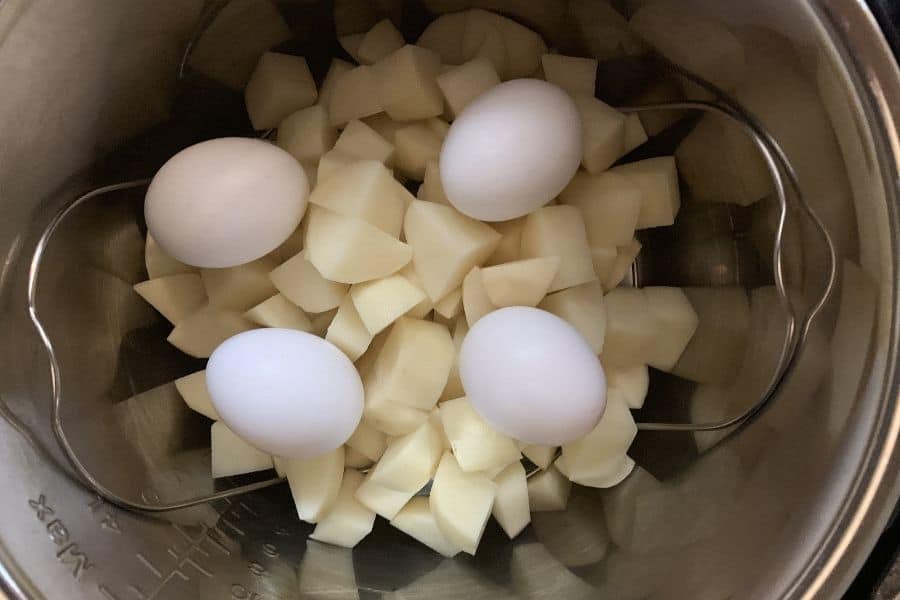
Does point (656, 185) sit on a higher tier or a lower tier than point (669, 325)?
higher

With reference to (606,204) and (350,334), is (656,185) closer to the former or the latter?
(606,204)

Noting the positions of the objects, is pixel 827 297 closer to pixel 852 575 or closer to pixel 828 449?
pixel 828 449

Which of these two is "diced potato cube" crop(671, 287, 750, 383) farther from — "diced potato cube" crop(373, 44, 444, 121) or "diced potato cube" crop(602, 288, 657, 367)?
"diced potato cube" crop(373, 44, 444, 121)

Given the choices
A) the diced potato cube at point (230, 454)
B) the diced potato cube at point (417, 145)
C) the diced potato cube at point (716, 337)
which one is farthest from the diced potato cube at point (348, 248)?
the diced potato cube at point (716, 337)

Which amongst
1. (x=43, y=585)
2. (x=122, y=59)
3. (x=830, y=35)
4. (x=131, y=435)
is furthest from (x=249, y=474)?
(x=830, y=35)

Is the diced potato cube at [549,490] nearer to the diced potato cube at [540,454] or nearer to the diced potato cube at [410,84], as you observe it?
the diced potato cube at [540,454]

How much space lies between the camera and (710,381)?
901 mm

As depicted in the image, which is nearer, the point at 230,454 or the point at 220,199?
the point at 220,199

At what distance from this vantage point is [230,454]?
91 centimetres

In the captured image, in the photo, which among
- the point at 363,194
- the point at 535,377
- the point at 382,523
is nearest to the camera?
the point at 535,377

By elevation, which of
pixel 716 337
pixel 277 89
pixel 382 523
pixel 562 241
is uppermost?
pixel 277 89

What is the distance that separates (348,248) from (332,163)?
→ 12 cm

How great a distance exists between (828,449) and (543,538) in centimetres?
35

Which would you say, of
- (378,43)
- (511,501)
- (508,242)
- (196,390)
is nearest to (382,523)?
(511,501)
